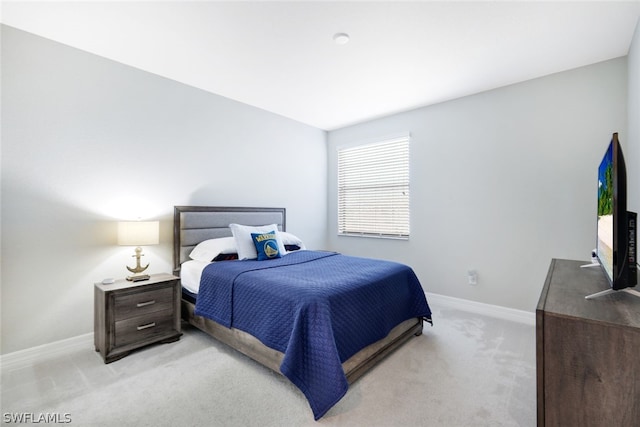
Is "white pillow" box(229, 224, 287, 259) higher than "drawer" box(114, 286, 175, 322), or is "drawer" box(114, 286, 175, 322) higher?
"white pillow" box(229, 224, 287, 259)

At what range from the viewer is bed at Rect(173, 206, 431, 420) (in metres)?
1.75

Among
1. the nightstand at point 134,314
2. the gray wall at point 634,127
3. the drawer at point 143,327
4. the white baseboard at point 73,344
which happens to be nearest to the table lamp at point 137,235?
the nightstand at point 134,314

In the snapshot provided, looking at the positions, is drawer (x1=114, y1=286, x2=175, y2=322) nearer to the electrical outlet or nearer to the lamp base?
the lamp base

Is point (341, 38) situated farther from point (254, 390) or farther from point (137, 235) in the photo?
point (254, 390)

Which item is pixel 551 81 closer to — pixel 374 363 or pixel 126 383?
pixel 374 363

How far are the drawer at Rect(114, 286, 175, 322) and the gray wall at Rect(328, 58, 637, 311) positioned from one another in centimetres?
293

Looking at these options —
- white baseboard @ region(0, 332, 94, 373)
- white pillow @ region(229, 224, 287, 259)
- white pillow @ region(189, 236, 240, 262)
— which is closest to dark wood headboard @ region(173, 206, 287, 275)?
white pillow @ region(189, 236, 240, 262)

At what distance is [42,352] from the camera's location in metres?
2.34

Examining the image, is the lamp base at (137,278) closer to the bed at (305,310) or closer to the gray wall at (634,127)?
the bed at (305,310)

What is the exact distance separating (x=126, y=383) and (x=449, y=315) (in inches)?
123

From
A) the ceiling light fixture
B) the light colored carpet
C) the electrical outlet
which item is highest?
the ceiling light fixture

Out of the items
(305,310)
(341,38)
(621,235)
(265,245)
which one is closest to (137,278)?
(265,245)

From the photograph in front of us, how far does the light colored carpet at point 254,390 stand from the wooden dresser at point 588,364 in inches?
31.0

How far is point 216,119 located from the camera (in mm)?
3539
